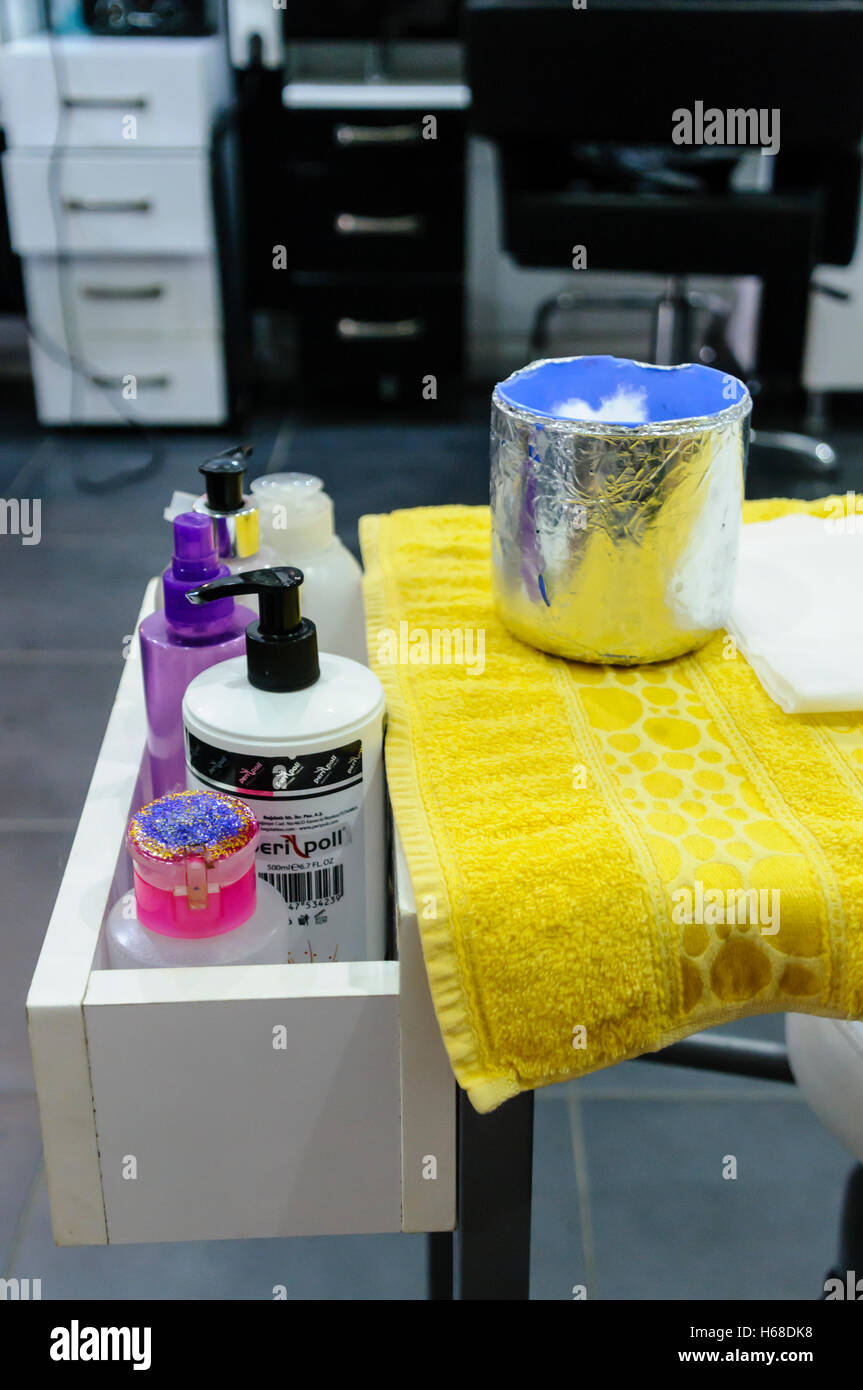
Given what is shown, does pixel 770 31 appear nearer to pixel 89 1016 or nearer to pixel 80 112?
pixel 80 112

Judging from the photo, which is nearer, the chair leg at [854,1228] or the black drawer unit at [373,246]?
the chair leg at [854,1228]

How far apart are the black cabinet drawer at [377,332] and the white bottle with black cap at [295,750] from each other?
7.47 feet

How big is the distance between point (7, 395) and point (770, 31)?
182 centimetres

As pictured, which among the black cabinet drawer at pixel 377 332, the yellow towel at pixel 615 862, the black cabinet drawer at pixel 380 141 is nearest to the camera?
the yellow towel at pixel 615 862

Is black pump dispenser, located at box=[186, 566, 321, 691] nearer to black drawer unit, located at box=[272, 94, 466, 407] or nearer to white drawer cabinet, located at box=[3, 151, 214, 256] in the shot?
white drawer cabinet, located at box=[3, 151, 214, 256]

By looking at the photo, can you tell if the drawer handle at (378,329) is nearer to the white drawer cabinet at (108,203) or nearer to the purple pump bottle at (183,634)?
the white drawer cabinet at (108,203)

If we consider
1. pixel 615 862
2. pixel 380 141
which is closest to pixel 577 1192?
pixel 615 862

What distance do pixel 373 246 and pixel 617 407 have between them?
2165 mm

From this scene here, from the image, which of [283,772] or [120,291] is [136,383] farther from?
[283,772]

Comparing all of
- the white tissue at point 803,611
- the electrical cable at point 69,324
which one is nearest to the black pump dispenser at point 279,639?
the white tissue at point 803,611

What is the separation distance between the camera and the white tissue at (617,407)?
0.65m

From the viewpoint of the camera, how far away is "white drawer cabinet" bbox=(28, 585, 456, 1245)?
0.50 m

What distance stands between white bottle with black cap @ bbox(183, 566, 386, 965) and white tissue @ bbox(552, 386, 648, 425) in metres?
0.18

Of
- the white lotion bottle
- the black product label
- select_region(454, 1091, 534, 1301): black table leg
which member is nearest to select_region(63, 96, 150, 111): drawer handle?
the white lotion bottle
